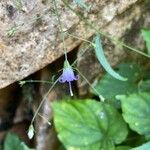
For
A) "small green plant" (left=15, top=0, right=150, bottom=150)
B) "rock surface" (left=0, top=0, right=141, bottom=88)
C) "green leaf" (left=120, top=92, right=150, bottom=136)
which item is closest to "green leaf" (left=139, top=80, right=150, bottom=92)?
"small green plant" (left=15, top=0, right=150, bottom=150)

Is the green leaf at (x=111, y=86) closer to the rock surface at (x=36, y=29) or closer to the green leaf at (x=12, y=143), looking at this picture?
the rock surface at (x=36, y=29)

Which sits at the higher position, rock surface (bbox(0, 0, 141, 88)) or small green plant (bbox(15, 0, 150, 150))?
rock surface (bbox(0, 0, 141, 88))

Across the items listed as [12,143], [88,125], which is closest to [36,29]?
[88,125]

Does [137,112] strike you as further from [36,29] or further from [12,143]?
[12,143]

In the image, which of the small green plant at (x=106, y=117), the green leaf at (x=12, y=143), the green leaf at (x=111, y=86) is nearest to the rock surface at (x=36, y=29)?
the small green plant at (x=106, y=117)

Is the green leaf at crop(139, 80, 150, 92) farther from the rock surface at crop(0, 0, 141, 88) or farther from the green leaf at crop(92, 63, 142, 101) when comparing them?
the rock surface at crop(0, 0, 141, 88)

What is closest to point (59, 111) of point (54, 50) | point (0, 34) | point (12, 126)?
point (54, 50)
